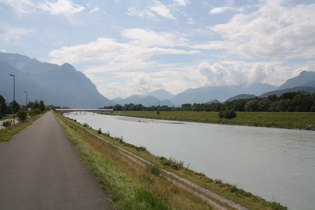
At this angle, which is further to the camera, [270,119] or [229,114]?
[229,114]

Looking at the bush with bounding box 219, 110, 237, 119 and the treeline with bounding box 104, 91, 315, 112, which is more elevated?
the treeline with bounding box 104, 91, 315, 112

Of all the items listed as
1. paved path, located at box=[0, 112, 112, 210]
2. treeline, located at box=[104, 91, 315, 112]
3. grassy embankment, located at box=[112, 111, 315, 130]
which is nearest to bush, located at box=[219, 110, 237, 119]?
grassy embankment, located at box=[112, 111, 315, 130]

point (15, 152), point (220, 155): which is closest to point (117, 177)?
point (15, 152)

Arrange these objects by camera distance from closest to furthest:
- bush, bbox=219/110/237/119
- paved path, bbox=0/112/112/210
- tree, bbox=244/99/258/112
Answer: paved path, bbox=0/112/112/210 < bush, bbox=219/110/237/119 < tree, bbox=244/99/258/112

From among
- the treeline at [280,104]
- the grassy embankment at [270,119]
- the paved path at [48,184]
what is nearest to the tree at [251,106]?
the treeline at [280,104]

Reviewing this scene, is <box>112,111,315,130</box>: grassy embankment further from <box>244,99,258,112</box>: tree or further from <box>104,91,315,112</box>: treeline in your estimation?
<box>104,91,315,112</box>: treeline

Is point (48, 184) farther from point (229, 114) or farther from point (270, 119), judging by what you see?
point (229, 114)

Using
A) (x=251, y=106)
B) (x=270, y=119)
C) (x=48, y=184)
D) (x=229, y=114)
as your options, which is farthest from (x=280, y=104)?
(x=48, y=184)

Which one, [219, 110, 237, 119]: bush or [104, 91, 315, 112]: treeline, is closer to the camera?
[104, 91, 315, 112]: treeline

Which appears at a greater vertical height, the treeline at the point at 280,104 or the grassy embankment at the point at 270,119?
the treeline at the point at 280,104

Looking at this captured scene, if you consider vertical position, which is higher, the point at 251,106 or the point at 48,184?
the point at 251,106

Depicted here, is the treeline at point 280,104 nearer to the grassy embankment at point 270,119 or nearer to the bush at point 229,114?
the grassy embankment at point 270,119

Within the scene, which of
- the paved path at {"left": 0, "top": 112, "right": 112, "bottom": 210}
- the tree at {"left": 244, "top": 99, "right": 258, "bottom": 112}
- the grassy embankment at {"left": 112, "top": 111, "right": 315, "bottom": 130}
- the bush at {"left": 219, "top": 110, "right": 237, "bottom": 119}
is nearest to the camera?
the paved path at {"left": 0, "top": 112, "right": 112, "bottom": 210}

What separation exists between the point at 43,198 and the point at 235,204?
870 centimetres
